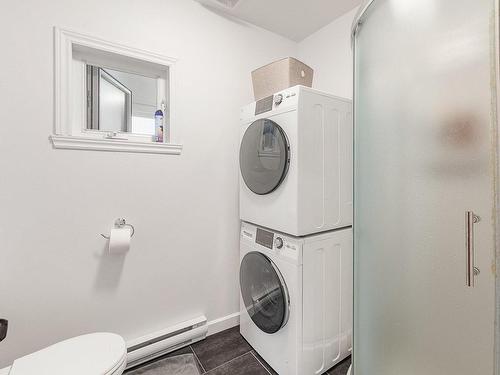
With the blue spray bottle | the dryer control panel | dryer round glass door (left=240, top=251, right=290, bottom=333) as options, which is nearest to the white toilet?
dryer round glass door (left=240, top=251, right=290, bottom=333)

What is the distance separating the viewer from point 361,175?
107 centimetres

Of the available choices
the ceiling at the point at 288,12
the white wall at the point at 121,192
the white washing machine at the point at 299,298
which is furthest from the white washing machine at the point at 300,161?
the ceiling at the point at 288,12

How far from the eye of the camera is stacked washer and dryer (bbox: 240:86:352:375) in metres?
1.38

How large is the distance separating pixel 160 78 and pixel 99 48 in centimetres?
41

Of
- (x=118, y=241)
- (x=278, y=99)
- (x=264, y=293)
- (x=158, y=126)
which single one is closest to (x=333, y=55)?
(x=278, y=99)

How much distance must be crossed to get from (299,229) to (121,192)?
44.0 inches

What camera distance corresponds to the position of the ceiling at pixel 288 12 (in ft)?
6.07

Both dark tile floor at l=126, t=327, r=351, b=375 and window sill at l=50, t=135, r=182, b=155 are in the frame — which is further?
dark tile floor at l=126, t=327, r=351, b=375

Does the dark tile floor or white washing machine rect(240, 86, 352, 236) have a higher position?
white washing machine rect(240, 86, 352, 236)

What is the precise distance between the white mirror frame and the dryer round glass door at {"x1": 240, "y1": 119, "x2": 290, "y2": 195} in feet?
1.60

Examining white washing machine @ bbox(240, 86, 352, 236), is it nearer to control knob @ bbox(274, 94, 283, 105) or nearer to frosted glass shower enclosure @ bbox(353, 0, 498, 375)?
control knob @ bbox(274, 94, 283, 105)

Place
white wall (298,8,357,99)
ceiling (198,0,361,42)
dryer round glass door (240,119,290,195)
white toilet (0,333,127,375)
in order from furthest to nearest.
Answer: white wall (298,8,357,99), ceiling (198,0,361,42), dryer round glass door (240,119,290,195), white toilet (0,333,127,375)

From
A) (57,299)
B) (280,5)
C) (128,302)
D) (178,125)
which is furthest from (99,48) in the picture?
(128,302)

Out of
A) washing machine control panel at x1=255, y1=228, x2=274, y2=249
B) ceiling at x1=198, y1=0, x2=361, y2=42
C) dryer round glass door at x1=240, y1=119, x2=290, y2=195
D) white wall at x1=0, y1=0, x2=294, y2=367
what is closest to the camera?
white wall at x1=0, y1=0, x2=294, y2=367
